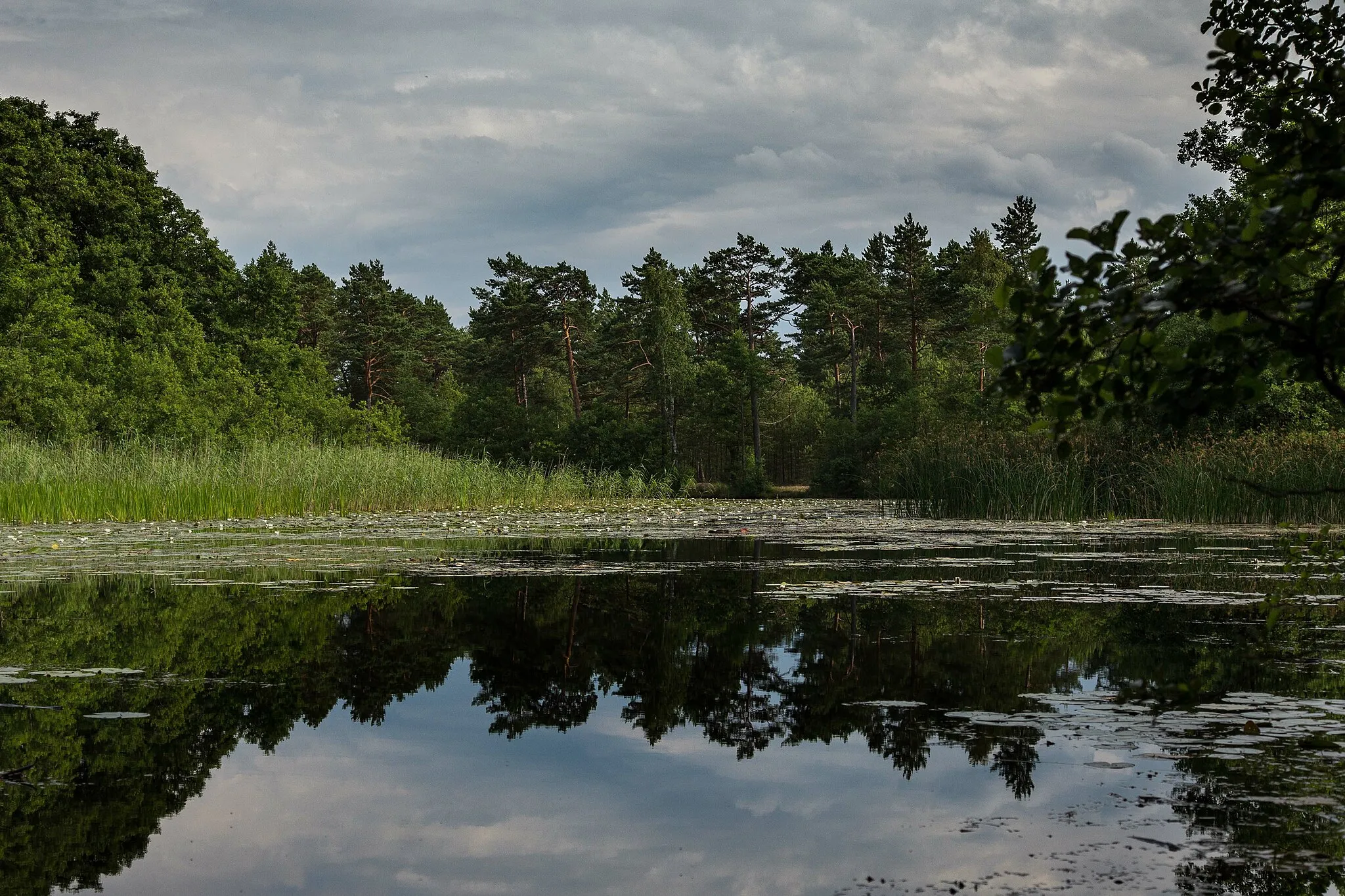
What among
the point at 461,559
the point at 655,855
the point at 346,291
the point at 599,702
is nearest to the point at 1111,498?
the point at 461,559

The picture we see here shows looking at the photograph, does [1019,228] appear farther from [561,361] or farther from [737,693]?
[737,693]

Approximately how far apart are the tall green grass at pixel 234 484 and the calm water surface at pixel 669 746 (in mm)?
10489

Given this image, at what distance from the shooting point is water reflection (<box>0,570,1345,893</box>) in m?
2.73

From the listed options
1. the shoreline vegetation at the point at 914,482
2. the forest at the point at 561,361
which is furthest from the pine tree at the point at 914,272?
the shoreline vegetation at the point at 914,482

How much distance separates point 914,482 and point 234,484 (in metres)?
12.2

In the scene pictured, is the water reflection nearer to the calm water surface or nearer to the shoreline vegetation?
the calm water surface

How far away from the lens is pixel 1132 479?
61.8 feet

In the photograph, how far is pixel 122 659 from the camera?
5.08 metres

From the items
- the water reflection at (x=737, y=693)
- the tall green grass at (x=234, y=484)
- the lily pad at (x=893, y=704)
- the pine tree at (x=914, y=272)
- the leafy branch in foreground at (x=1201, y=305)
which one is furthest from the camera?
the pine tree at (x=914, y=272)

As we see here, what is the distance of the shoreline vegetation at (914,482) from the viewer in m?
16.4

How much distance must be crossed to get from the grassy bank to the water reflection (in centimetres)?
1071

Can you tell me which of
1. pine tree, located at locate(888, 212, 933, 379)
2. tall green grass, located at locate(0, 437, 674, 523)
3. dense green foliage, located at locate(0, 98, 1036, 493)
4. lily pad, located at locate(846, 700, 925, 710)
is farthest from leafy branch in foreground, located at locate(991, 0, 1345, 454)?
pine tree, located at locate(888, 212, 933, 379)

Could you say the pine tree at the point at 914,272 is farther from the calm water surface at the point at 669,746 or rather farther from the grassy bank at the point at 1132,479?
the calm water surface at the point at 669,746

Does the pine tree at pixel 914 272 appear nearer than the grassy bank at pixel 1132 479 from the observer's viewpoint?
No
